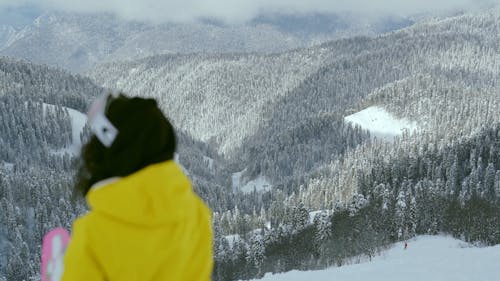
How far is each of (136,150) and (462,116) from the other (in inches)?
7815

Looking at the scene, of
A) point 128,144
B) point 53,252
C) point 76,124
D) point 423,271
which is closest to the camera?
point 128,144

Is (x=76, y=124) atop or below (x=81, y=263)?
below

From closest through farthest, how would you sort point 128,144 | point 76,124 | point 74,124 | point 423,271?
1. point 128,144
2. point 423,271
3. point 74,124
4. point 76,124

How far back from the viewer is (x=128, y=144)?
3.42 meters

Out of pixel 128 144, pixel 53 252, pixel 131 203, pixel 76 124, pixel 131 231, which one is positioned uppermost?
pixel 128 144

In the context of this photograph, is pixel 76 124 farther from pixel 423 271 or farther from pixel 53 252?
pixel 53 252

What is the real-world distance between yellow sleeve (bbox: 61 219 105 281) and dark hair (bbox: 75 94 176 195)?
1.36 ft

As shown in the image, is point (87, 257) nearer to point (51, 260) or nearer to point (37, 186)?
point (51, 260)

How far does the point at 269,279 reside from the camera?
17.1m

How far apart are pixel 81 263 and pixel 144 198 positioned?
0.60m

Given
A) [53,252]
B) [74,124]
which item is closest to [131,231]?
[53,252]

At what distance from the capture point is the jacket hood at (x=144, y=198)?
3205 mm

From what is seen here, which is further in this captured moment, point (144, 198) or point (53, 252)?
point (53, 252)

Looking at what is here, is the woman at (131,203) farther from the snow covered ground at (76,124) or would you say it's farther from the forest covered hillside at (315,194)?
the snow covered ground at (76,124)
